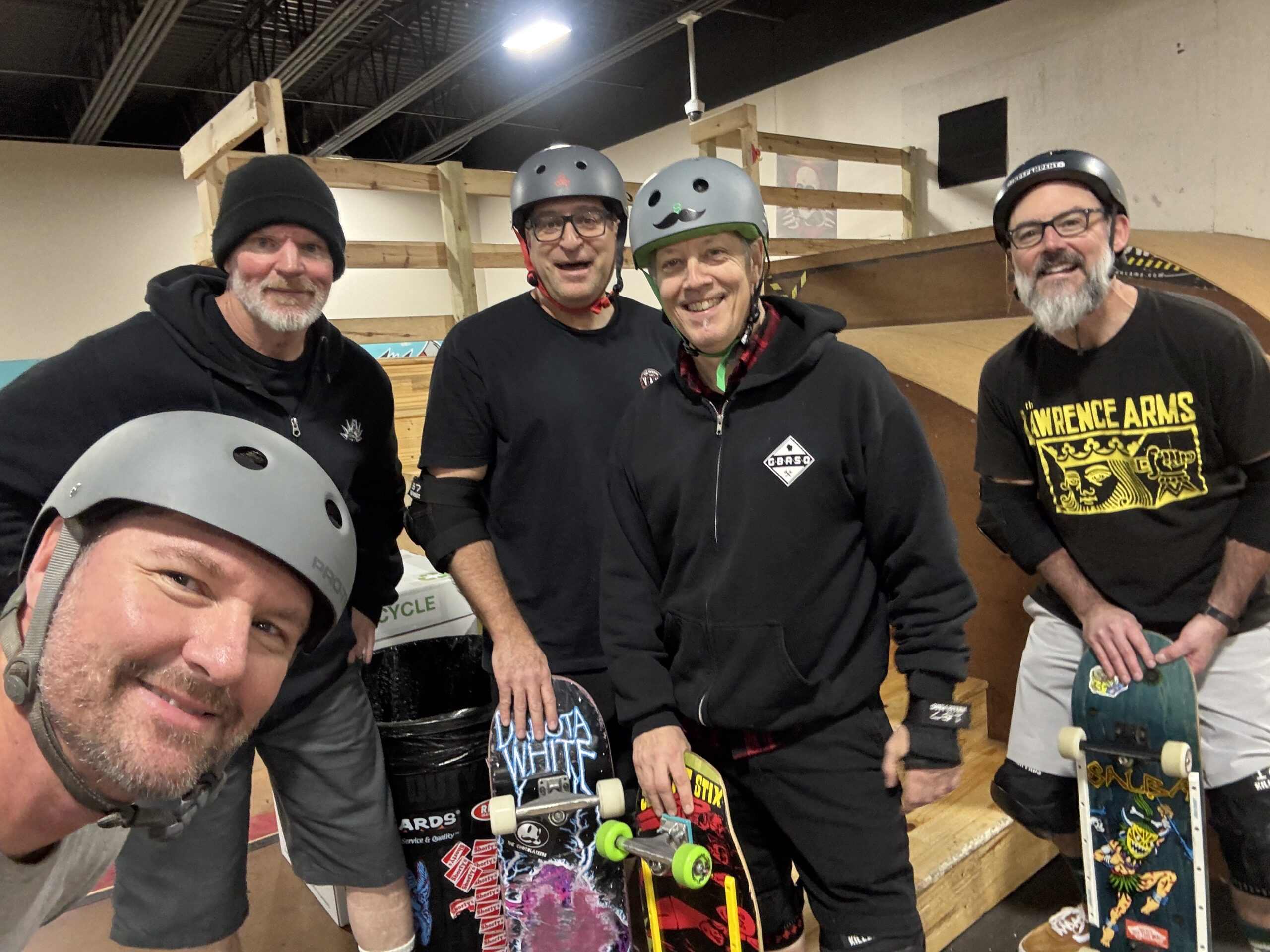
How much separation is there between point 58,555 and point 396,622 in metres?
1.71

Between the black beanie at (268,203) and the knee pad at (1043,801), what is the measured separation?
2.12 meters

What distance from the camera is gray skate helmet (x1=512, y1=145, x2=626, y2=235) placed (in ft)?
5.90

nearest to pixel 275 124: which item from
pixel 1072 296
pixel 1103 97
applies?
pixel 1072 296

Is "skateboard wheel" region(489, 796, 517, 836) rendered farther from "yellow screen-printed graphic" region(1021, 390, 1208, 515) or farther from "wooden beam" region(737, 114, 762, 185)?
"wooden beam" region(737, 114, 762, 185)

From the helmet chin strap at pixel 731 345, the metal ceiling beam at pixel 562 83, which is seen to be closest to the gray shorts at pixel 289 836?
the helmet chin strap at pixel 731 345

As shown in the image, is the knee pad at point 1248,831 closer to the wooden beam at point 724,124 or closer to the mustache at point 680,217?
the mustache at point 680,217

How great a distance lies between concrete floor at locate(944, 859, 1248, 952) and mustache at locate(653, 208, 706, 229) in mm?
2069

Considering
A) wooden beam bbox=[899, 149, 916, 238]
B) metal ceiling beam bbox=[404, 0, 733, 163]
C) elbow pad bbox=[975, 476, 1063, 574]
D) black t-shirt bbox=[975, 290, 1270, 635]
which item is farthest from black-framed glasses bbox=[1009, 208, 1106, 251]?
metal ceiling beam bbox=[404, 0, 733, 163]

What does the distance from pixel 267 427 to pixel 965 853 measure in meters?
2.14

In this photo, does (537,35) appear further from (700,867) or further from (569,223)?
(700,867)

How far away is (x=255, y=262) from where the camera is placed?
67.1 inches

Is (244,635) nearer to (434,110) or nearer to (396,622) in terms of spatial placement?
(396,622)

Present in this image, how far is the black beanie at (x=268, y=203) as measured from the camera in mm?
1720

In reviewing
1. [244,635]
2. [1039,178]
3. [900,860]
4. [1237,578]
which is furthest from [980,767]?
[244,635]
